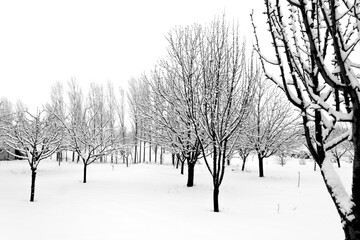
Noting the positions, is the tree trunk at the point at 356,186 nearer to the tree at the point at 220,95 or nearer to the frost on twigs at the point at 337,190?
the frost on twigs at the point at 337,190

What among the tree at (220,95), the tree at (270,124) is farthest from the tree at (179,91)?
the tree at (270,124)

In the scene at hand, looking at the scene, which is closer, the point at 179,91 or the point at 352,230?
the point at 352,230

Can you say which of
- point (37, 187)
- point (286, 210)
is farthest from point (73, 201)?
point (286, 210)

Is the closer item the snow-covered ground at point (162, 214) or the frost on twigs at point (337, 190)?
the frost on twigs at point (337, 190)

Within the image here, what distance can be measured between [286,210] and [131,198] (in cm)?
570

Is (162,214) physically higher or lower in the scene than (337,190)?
lower

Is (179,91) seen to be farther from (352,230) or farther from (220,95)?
(352,230)

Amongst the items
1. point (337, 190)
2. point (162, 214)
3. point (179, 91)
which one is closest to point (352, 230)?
point (337, 190)

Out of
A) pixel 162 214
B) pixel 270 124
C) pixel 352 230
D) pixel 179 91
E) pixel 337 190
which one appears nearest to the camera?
pixel 352 230

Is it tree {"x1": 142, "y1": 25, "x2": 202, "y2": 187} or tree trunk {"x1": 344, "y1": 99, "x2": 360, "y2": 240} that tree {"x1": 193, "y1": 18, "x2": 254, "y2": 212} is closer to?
tree {"x1": 142, "y1": 25, "x2": 202, "y2": 187}

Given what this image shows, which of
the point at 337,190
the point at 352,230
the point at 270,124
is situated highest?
the point at 270,124

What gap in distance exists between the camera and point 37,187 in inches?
531

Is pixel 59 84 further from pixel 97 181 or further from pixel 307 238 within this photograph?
pixel 307 238

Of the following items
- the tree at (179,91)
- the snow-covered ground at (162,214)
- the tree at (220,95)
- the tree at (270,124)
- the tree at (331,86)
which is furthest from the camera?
the tree at (270,124)
